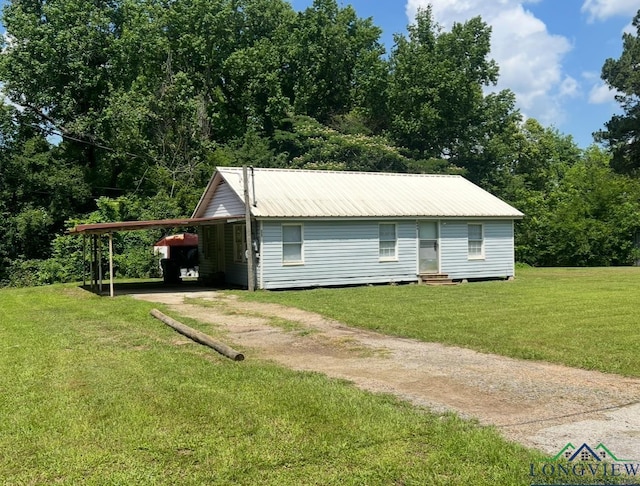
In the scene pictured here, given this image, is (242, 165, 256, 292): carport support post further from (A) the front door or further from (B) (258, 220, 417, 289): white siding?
(A) the front door

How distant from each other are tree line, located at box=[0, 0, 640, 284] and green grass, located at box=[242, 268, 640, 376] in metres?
13.7

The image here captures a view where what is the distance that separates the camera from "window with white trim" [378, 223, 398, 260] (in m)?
19.7

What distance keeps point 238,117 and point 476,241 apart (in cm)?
2310

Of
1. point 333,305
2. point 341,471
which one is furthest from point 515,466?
point 333,305

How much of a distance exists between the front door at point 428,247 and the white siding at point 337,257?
1.01 ft

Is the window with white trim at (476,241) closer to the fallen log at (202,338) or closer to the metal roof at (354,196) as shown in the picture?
the metal roof at (354,196)

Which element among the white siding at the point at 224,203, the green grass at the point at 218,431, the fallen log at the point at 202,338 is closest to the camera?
the green grass at the point at 218,431

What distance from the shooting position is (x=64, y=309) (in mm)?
13375

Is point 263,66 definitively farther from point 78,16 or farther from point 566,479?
point 566,479

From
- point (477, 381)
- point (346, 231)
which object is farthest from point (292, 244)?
point (477, 381)

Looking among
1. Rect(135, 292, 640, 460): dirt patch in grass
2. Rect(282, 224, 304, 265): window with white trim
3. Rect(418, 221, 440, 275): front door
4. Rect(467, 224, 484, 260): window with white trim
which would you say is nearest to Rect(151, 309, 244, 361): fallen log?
Rect(135, 292, 640, 460): dirt patch in grass

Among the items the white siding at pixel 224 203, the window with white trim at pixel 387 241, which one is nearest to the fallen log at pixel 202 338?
the white siding at pixel 224 203

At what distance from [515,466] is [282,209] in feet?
47.7

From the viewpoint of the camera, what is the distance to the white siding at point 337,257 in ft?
58.4
